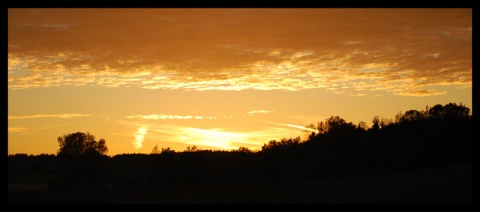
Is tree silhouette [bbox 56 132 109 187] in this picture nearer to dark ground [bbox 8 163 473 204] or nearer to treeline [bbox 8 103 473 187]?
treeline [bbox 8 103 473 187]

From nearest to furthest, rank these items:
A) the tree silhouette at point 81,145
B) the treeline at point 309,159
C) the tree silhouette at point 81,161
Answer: the treeline at point 309,159 → the tree silhouette at point 81,161 → the tree silhouette at point 81,145

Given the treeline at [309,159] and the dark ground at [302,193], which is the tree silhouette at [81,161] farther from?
the dark ground at [302,193]

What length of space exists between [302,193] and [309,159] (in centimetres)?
3811

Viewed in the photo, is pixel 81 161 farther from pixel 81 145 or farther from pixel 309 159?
pixel 309 159

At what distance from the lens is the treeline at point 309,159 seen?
5484 centimetres

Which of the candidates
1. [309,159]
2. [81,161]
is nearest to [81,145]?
[81,161]

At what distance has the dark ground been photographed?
21312mm

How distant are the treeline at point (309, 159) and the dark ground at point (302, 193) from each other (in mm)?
27327

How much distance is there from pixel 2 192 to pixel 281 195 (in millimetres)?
14399

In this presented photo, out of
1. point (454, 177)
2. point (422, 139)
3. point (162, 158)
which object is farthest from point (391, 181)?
point (162, 158)

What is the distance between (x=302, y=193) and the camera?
2459 cm

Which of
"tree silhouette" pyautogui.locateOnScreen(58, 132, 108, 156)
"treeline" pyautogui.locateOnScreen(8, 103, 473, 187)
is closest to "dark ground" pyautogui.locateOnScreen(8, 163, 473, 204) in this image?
"treeline" pyautogui.locateOnScreen(8, 103, 473, 187)

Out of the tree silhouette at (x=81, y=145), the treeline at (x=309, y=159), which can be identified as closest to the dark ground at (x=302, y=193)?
the treeline at (x=309, y=159)
